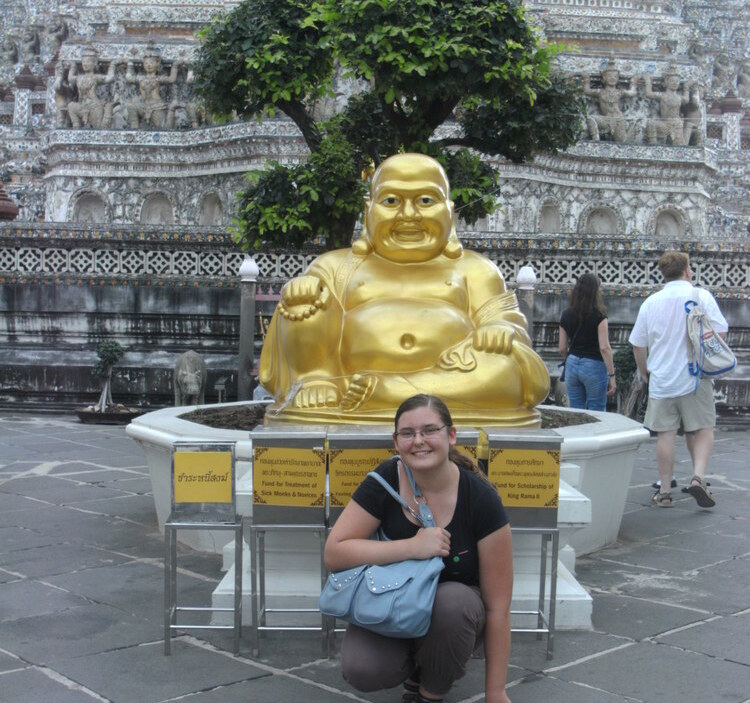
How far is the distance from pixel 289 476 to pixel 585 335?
4.58 m

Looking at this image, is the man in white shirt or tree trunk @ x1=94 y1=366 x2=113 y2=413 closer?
the man in white shirt

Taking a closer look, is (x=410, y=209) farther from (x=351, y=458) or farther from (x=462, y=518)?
(x=462, y=518)

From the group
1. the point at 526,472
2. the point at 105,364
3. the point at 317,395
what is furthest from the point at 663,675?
the point at 105,364

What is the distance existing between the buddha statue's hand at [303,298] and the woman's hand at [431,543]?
2.34 meters

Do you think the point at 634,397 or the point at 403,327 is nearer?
the point at 403,327

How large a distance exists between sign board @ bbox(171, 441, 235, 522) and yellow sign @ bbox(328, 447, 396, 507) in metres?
0.37

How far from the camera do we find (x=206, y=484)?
394 cm

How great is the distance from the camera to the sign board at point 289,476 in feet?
12.9

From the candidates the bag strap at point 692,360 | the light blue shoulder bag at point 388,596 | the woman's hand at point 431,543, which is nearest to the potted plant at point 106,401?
the bag strap at point 692,360

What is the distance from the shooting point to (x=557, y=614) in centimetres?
423

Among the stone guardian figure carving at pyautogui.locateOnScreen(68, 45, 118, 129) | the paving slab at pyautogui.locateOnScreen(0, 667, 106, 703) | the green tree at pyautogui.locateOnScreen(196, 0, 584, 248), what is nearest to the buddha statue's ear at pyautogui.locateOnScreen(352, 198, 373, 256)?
the green tree at pyautogui.locateOnScreen(196, 0, 584, 248)

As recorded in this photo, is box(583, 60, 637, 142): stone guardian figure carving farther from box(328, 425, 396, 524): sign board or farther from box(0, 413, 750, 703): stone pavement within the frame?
box(328, 425, 396, 524): sign board

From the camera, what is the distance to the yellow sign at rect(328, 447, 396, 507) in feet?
12.8

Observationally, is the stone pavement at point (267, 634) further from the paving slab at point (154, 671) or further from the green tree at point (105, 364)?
the green tree at point (105, 364)
